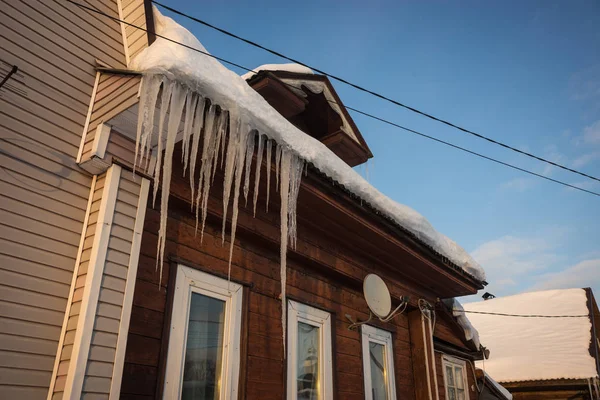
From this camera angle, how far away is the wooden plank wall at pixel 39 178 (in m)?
2.82

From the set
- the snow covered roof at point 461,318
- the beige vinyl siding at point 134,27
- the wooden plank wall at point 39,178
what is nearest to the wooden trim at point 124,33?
the beige vinyl siding at point 134,27

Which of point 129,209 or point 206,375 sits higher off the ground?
point 129,209

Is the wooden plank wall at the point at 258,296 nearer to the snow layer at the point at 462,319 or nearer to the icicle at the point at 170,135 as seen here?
the icicle at the point at 170,135

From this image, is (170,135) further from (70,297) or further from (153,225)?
(70,297)

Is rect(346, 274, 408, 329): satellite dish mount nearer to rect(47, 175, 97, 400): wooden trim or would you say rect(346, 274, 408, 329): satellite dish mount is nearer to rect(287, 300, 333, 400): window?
rect(287, 300, 333, 400): window

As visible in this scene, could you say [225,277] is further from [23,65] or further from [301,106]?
[301,106]

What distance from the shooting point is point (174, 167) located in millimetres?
3941

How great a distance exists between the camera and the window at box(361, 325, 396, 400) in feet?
18.8

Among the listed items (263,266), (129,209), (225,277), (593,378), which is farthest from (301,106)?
(593,378)

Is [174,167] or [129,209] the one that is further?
[174,167]

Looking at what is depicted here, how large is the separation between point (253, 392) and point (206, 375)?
518 mm

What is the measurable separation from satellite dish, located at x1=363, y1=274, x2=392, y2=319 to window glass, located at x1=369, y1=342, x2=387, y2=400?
519mm

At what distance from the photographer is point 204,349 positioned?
152 inches

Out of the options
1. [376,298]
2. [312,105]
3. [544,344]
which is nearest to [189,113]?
[376,298]
